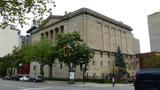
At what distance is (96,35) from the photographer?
79.5 m

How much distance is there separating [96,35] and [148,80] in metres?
64.7

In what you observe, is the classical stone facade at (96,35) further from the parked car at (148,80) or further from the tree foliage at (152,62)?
the parked car at (148,80)

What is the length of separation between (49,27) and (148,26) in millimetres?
118548

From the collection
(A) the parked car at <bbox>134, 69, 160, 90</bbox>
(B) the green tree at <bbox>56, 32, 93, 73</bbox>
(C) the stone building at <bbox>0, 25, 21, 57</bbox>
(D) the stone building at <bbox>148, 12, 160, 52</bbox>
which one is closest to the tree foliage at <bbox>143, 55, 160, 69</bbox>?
(B) the green tree at <bbox>56, 32, 93, 73</bbox>

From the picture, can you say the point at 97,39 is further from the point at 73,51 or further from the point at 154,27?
the point at 154,27

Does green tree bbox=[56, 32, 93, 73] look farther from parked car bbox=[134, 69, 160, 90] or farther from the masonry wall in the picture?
parked car bbox=[134, 69, 160, 90]

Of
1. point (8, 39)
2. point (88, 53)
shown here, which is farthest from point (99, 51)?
point (8, 39)

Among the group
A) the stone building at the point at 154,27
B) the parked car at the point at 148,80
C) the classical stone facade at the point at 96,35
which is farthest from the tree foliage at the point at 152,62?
the stone building at the point at 154,27

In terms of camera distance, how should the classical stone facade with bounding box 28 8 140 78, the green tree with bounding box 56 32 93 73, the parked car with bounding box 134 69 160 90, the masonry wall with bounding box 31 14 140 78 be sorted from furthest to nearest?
the classical stone facade with bounding box 28 8 140 78 < the masonry wall with bounding box 31 14 140 78 < the green tree with bounding box 56 32 93 73 < the parked car with bounding box 134 69 160 90

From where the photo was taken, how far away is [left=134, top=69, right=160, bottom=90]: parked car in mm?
14534

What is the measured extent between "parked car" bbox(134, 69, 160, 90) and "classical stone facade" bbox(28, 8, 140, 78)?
56.4 meters

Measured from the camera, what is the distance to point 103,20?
274 ft

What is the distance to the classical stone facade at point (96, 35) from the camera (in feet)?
251

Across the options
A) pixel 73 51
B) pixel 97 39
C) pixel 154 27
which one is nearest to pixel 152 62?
pixel 97 39
